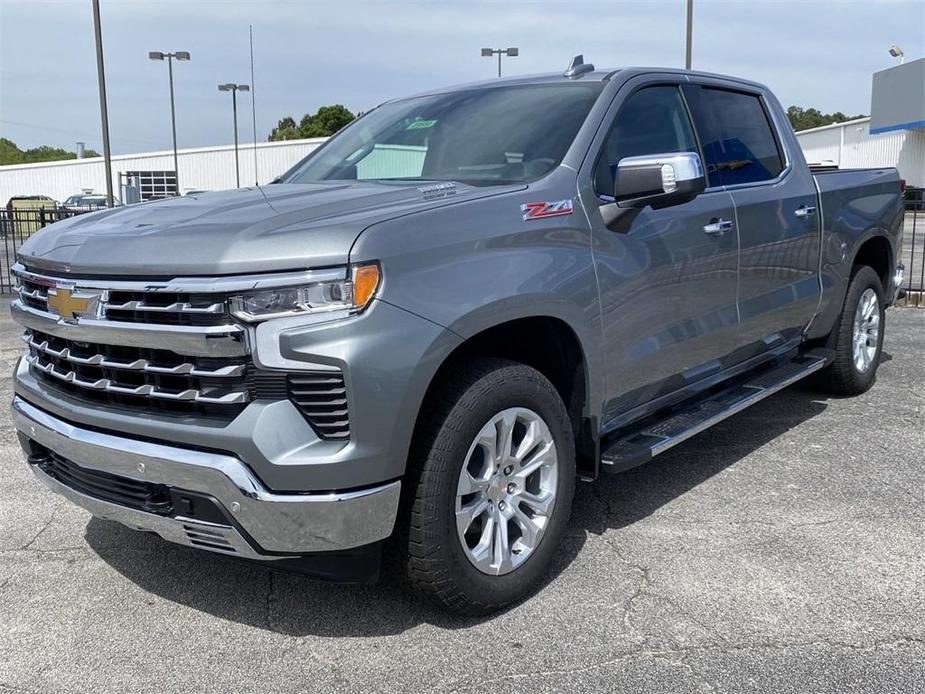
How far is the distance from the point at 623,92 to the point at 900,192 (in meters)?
3.31

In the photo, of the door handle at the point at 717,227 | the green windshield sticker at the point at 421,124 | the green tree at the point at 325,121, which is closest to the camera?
the door handle at the point at 717,227

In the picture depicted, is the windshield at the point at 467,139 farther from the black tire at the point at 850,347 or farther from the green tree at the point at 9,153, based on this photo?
the green tree at the point at 9,153

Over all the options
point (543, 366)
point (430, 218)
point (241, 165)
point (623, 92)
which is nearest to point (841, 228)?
point (623, 92)

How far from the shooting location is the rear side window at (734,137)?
4434mm

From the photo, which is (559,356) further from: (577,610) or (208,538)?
(208,538)

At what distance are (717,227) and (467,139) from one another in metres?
1.22

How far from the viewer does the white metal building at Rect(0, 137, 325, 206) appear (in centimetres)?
5612

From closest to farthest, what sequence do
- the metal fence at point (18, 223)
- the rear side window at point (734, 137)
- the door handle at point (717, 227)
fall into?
the door handle at point (717, 227) → the rear side window at point (734, 137) → the metal fence at point (18, 223)

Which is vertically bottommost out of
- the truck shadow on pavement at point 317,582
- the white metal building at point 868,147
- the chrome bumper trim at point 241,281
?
the truck shadow on pavement at point 317,582

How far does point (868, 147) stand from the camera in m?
48.8

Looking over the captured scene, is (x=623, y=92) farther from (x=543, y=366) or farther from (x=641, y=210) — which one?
(x=543, y=366)

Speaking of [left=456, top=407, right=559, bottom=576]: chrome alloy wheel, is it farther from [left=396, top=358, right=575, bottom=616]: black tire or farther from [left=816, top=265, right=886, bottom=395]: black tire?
[left=816, top=265, right=886, bottom=395]: black tire

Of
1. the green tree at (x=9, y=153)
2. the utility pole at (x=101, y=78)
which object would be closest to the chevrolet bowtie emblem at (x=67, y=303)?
the utility pole at (x=101, y=78)

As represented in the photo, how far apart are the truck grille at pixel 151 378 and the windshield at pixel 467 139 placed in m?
1.40
